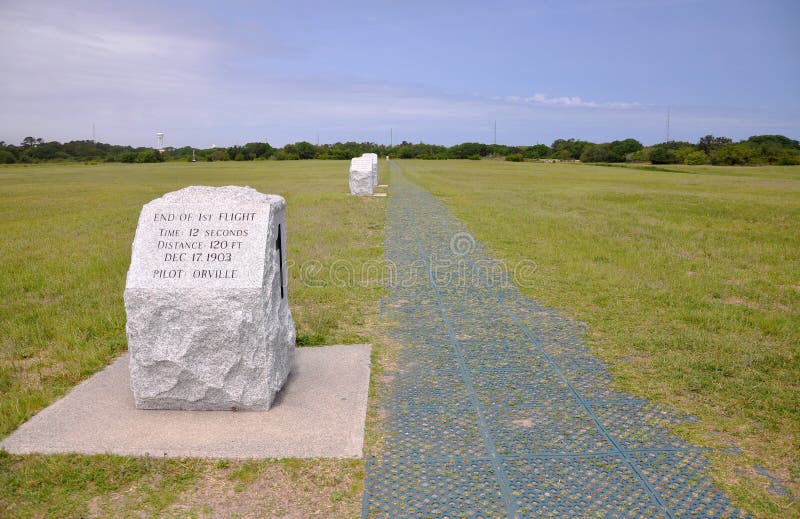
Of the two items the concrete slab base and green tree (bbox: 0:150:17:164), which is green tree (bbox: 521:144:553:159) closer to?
green tree (bbox: 0:150:17:164)

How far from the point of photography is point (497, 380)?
6277 millimetres

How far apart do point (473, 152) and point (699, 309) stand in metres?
100

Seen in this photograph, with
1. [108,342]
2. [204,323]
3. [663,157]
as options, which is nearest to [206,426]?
[204,323]

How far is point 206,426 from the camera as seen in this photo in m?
5.32

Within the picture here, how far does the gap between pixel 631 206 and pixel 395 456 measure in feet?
71.7

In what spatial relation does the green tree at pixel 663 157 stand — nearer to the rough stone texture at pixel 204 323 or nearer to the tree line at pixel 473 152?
the tree line at pixel 473 152

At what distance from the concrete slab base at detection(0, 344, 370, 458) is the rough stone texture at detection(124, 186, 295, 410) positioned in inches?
8.3

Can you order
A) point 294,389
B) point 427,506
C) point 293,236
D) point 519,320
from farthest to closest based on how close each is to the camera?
1. point 293,236
2. point 519,320
3. point 294,389
4. point 427,506

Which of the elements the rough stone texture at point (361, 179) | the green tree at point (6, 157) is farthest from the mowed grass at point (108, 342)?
the green tree at point (6, 157)

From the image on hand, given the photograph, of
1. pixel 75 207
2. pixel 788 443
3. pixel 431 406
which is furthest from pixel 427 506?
pixel 75 207

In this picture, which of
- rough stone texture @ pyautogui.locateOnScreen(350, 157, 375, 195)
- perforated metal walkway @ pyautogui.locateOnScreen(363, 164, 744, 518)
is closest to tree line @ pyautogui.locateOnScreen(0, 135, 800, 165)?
rough stone texture @ pyautogui.locateOnScreen(350, 157, 375, 195)

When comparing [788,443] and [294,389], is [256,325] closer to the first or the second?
[294,389]

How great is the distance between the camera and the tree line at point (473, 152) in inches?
3019

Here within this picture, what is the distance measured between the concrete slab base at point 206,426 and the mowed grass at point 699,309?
285 cm
